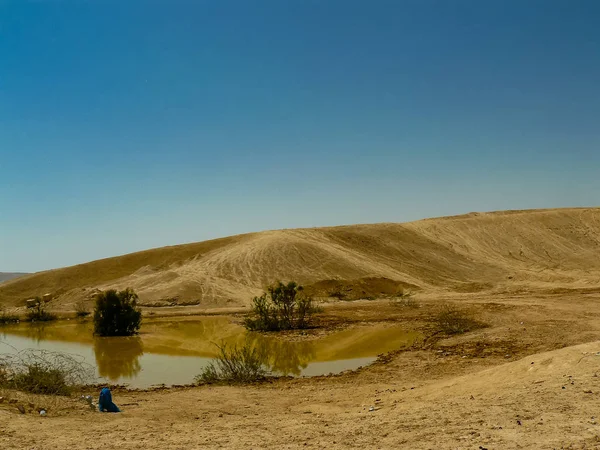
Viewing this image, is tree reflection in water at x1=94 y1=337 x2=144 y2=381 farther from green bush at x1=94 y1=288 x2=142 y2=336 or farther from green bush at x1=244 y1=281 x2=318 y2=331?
green bush at x1=244 y1=281 x2=318 y2=331

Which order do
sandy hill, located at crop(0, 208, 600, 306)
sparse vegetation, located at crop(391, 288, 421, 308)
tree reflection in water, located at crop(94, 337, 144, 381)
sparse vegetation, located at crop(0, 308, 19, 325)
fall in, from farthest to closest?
sandy hill, located at crop(0, 208, 600, 306), sparse vegetation, located at crop(0, 308, 19, 325), sparse vegetation, located at crop(391, 288, 421, 308), tree reflection in water, located at crop(94, 337, 144, 381)

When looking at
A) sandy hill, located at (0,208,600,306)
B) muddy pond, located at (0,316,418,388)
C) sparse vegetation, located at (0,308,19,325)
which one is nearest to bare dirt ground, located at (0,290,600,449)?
muddy pond, located at (0,316,418,388)

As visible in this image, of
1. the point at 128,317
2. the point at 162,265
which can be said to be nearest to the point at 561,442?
the point at 128,317

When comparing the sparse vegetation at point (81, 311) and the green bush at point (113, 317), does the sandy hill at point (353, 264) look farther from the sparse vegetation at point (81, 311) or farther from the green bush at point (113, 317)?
the green bush at point (113, 317)

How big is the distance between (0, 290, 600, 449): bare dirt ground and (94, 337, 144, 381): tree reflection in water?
2.98 m

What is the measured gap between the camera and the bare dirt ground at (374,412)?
18.7 ft

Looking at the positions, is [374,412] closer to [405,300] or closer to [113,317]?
[113,317]

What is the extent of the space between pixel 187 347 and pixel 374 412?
11.7 meters

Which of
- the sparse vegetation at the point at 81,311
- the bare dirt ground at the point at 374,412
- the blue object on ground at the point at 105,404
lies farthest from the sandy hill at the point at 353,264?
the blue object on ground at the point at 105,404

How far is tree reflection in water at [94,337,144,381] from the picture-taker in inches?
567

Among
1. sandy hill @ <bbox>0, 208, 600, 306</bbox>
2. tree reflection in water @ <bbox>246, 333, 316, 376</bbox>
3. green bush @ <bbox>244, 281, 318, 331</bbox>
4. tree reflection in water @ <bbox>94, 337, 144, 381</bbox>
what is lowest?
tree reflection in water @ <bbox>246, 333, 316, 376</bbox>

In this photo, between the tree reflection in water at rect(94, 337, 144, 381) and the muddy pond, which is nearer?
the muddy pond

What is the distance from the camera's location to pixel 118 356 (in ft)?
56.1

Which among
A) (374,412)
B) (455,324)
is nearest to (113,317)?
(455,324)
